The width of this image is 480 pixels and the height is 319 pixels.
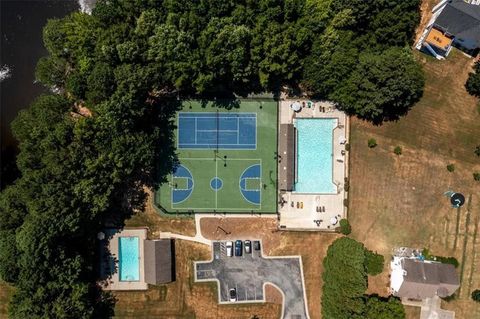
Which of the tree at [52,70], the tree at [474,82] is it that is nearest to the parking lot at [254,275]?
the tree at [52,70]

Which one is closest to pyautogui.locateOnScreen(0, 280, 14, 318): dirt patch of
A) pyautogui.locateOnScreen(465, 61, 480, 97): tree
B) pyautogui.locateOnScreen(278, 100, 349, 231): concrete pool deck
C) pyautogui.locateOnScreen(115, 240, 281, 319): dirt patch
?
pyautogui.locateOnScreen(115, 240, 281, 319): dirt patch

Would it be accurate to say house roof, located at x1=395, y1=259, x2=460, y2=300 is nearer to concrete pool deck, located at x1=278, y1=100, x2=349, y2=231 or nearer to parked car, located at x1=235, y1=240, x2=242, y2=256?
concrete pool deck, located at x1=278, y1=100, x2=349, y2=231

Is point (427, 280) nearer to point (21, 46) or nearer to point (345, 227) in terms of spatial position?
point (345, 227)

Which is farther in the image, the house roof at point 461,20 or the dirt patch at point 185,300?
the dirt patch at point 185,300


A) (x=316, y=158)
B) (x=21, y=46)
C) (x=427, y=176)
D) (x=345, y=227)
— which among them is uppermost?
(x=21, y=46)

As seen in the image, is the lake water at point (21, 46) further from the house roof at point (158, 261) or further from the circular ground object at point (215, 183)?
the circular ground object at point (215, 183)

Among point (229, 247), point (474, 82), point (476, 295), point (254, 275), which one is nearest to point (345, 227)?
point (254, 275)

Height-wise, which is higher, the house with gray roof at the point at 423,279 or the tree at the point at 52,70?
the tree at the point at 52,70
